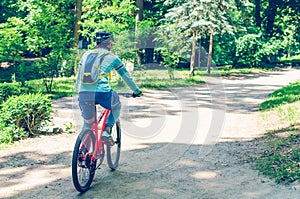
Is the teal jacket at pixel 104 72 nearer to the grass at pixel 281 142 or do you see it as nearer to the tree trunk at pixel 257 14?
the grass at pixel 281 142

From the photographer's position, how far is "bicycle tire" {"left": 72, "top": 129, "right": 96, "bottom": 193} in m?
5.32

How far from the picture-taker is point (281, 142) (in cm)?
786

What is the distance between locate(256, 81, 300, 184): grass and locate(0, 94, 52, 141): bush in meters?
5.01

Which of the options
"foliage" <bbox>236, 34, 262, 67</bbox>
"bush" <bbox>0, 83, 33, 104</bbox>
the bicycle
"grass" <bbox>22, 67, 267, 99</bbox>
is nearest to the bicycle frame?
the bicycle

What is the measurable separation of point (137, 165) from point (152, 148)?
1283mm

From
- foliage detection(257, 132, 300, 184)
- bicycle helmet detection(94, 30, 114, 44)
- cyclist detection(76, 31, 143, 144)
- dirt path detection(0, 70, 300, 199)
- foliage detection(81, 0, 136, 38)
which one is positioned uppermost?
foliage detection(81, 0, 136, 38)

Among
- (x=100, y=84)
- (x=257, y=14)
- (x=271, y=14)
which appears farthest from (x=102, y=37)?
(x=271, y=14)

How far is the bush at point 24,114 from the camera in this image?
8.84 meters

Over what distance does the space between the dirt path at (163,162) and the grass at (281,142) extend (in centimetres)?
23

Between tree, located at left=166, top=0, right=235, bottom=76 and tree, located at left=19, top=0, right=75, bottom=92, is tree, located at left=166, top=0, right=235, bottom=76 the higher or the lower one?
the higher one

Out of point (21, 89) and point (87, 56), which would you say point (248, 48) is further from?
point (87, 56)

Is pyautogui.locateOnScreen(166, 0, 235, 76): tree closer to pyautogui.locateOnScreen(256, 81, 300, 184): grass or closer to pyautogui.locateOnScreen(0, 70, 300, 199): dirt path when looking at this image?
pyautogui.locateOnScreen(256, 81, 300, 184): grass

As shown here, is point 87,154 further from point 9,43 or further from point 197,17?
point 197,17

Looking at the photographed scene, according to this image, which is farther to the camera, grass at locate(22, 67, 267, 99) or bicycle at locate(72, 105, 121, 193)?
Answer: grass at locate(22, 67, 267, 99)
